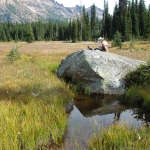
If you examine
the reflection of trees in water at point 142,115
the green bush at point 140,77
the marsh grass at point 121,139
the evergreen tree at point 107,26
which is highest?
the evergreen tree at point 107,26

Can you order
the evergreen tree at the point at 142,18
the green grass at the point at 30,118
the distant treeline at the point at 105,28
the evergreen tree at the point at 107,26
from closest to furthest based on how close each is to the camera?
the green grass at the point at 30,118, the distant treeline at the point at 105,28, the evergreen tree at the point at 142,18, the evergreen tree at the point at 107,26

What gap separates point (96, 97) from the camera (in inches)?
408

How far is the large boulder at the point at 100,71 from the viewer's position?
35.9 feet

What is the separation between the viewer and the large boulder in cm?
1094

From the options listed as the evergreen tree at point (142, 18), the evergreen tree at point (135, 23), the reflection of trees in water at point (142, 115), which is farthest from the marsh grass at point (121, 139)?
the evergreen tree at point (142, 18)

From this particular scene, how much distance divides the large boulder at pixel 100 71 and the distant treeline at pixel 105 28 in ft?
112

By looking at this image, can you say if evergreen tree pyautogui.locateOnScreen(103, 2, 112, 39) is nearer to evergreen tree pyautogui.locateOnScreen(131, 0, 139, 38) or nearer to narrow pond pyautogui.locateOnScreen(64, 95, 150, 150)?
evergreen tree pyautogui.locateOnScreen(131, 0, 139, 38)

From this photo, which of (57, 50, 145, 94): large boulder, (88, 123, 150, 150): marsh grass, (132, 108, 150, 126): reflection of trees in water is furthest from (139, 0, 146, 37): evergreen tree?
(88, 123, 150, 150): marsh grass

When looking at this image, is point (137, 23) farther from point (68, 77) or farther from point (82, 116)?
point (82, 116)

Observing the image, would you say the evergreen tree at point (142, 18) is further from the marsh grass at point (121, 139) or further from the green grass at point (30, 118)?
the marsh grass at point (121, 139)

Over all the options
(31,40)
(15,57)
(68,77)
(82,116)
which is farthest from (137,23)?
(82,116)

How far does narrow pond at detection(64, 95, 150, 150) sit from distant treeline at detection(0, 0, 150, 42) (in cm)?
3684

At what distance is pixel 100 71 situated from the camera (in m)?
11.2

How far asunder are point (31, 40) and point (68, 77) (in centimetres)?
8548
